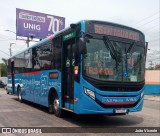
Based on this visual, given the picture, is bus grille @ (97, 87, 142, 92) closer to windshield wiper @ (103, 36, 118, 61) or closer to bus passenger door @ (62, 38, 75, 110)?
windshield wiper @ (103, 36, 118, 61)

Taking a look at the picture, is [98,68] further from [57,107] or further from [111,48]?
[57,107]

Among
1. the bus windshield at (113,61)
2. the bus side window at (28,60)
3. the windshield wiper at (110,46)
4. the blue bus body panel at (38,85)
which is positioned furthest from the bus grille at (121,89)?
the bus side window at (28,60)

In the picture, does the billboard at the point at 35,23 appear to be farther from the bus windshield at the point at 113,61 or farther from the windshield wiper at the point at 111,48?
the windshield wiper at the point at 111,48

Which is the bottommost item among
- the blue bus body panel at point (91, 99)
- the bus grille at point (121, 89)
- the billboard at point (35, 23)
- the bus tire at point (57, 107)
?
the bus tire at point (57, 107)

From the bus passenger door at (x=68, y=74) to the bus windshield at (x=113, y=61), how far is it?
0.88m

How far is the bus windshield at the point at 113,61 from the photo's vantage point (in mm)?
9203

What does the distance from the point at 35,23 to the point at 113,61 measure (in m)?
28.3

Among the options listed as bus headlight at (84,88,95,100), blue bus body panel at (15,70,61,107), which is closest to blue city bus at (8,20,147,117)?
bus headlight at (84,88,95,100)

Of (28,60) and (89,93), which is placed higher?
(28,60)

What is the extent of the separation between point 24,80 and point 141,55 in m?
8.55

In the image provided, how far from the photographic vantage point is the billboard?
35188 millimetres

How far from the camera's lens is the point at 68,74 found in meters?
10.4

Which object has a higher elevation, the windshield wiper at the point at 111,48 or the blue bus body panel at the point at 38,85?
the windshield wiper at the point at 111,48

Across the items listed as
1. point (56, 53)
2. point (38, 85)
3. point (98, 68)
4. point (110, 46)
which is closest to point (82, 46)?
point (98, 68)
